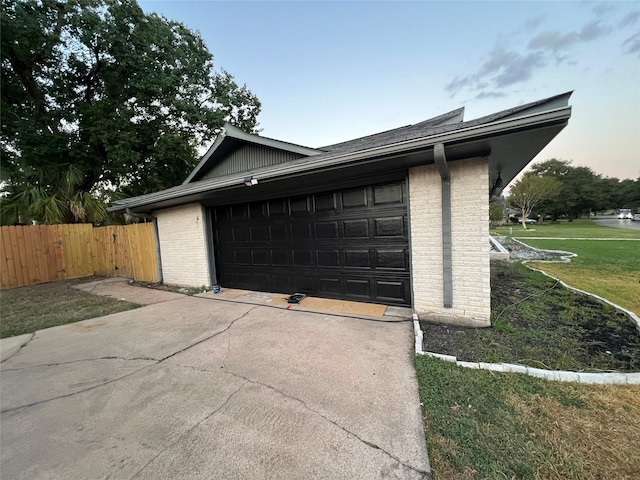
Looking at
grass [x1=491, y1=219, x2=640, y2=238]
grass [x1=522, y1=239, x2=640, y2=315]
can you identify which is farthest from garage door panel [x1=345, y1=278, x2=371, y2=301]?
grass [x1=491, y1=219, x2=640, y2=238]

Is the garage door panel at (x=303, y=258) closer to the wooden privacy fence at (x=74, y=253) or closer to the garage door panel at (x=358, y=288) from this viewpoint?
the garage door panel at (x=358, y=288)

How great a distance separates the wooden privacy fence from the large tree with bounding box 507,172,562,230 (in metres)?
38.7

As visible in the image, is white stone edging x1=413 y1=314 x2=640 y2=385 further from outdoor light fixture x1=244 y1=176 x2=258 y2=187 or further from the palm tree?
the palm tree

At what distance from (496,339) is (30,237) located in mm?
13280

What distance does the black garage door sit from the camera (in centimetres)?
429

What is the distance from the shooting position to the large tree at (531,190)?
104 feet

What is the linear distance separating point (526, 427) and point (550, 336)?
2.06 meters

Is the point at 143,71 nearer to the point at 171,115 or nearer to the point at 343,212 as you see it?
the point at 171,115

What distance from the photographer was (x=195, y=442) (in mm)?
1812

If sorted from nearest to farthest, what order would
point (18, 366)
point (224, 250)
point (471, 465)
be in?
point (471, 465)
point (18, 366)
point (224, 250)

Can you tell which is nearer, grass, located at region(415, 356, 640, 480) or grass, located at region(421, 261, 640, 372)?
grass, located at region(415, 356, 640, 480)

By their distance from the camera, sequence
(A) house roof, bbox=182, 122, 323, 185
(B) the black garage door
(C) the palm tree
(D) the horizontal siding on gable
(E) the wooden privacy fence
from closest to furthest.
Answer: (B) the black garage door < (A) house roof, bbox=182, 122, 323, 185 < (D) the horizontal siding on gable < (E) the wooden privacy fence < (C) the palm tree

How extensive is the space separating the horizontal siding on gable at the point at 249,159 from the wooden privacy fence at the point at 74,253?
2.88 metres

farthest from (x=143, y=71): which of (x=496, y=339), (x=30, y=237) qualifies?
(x=496, y=339)
